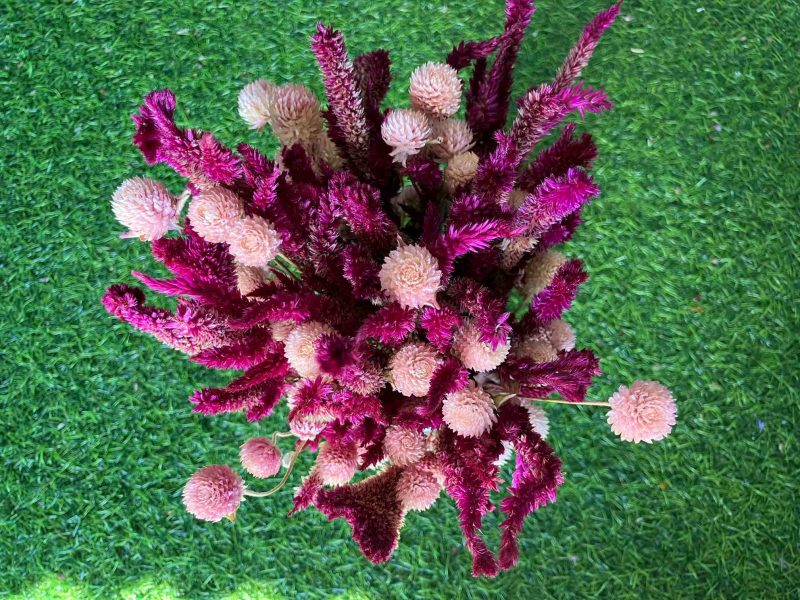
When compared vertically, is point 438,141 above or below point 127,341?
above

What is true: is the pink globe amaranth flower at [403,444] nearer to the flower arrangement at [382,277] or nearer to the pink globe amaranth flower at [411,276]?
the flower arrangement at [382,277]

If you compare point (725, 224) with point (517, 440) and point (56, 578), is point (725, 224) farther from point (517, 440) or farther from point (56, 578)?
point (56, 578)

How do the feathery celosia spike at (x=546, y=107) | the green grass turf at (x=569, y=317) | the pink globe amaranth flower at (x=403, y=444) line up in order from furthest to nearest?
1. the green grass turf at (x=569, y=317)
2. the pink globe amaranth flower at (x=403, y=444)
3. the feathery celosia spike at (x=546, y=107)

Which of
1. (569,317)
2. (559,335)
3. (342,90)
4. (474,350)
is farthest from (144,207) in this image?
(569,317)

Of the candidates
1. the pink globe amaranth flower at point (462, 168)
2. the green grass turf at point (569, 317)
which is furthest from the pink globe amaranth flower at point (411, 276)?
the green grass turf at point (569, 317)

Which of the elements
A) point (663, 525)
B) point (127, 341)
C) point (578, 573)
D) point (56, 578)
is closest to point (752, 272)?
point (663, 525)

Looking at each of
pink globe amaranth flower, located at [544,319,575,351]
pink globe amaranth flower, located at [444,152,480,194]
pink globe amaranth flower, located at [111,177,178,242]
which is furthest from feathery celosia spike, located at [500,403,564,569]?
pink globe amaranth flower, located at [111,177,178,242]
